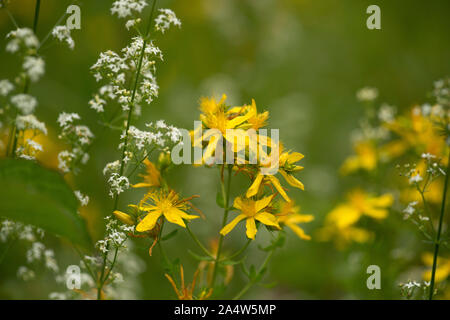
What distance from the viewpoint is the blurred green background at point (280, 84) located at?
215cm

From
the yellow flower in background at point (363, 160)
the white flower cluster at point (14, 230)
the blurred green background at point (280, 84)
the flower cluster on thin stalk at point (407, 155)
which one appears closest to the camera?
the white flower cluster at point (14, 230)

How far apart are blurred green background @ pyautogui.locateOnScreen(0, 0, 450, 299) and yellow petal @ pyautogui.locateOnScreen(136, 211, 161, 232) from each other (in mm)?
939

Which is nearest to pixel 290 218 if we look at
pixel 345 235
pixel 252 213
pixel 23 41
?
pixel 252 213

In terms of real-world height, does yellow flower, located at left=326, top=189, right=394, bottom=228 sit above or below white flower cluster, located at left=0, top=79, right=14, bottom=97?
below

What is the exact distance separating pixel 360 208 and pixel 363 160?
0.25m

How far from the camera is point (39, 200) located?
2.82 ft

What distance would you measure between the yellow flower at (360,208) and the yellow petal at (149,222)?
107 centimetres

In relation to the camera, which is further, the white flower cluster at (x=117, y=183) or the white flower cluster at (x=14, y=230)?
the white flower cluster at (x=14, y=230)

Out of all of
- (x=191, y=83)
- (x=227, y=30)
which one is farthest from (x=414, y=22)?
(x=191, y=83)

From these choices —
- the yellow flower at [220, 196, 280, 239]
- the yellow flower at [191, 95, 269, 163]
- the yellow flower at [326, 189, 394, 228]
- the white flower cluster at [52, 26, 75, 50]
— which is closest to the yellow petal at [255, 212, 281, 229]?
the yellow flower at [220, 196, 280, 239]

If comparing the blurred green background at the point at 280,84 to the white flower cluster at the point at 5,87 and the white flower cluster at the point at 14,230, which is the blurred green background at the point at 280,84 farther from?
the white flower cluster at the point at 5,87

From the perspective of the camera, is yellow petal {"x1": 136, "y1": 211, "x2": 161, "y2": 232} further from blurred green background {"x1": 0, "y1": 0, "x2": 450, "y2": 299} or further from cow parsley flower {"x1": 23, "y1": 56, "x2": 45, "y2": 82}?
blurred green background {"x1": 0, "y1": 0, "x2": 450, "y2": 299}

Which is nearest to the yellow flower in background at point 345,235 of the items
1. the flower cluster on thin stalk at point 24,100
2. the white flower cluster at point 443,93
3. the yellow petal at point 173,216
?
the white flower cluster at point 443,93

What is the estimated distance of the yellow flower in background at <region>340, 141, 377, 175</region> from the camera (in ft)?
6.50
